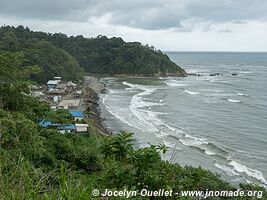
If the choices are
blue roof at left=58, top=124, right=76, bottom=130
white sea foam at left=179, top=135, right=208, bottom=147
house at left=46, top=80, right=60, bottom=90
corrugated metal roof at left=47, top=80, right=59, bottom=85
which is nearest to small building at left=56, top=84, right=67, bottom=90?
house at left=46, top=80, right=60, bottom=90

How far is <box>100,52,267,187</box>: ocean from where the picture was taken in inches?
862

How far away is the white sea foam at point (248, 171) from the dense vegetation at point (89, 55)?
3761 centimetres

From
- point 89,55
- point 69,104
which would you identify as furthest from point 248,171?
point 89,55

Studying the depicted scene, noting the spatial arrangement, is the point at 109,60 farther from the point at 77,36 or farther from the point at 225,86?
the point at 225,86

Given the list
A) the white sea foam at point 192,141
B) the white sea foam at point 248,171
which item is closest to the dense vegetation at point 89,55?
the white sea foam at point 192,141

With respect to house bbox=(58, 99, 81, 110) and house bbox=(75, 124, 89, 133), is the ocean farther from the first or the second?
house bbox=(75, 124, 89, 133)

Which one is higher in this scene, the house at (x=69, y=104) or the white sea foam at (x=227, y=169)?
the house at (x=69, y=104)

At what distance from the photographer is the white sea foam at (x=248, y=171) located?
63.8 feet

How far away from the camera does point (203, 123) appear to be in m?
31.1

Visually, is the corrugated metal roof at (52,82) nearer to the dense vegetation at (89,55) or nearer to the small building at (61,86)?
the small building at (61,86)

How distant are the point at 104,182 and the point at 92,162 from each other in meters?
10.8

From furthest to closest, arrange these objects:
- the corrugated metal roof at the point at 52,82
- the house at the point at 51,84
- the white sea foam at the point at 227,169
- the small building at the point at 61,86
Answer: the corrugated metal roof at the point at 52,82 < the house at the point at 51,84 < the small building at the point at 61,86 < the white sea foam at the point at 227,169

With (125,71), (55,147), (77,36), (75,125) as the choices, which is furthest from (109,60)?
(55,147)

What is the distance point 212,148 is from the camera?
24.5 metres
